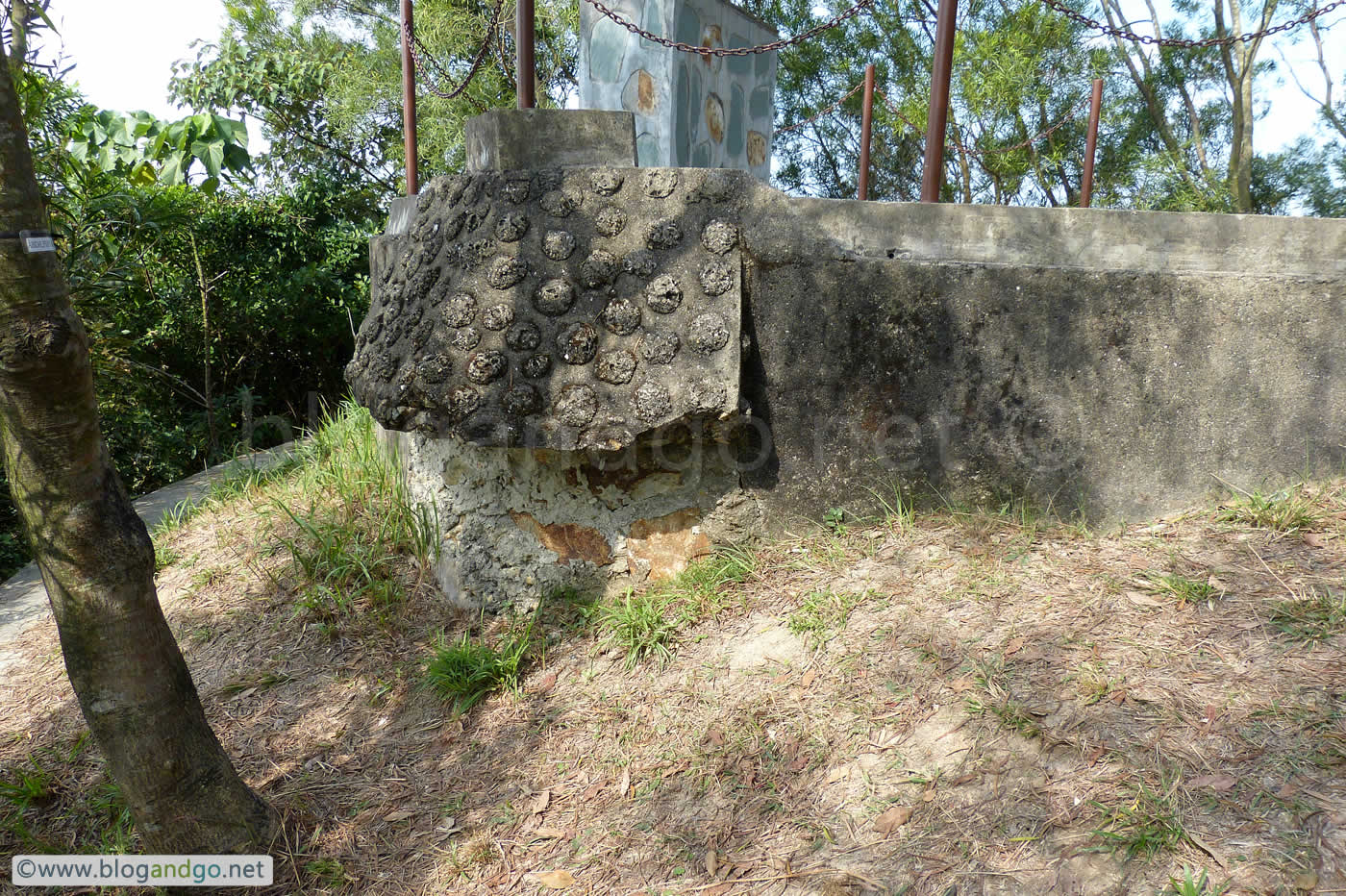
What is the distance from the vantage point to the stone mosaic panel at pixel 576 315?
270cm

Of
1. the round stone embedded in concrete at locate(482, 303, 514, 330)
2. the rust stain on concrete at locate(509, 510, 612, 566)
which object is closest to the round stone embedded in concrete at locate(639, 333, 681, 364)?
the round stone embedded in concrete at locate(482, 303, 514, 330)

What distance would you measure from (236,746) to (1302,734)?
9.51 ft

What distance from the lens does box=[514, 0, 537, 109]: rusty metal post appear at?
10.4 ft

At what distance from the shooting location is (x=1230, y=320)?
2.73 meters

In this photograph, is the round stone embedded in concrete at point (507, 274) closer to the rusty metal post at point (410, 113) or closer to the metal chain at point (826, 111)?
the rusty metal post at point (410, 113)

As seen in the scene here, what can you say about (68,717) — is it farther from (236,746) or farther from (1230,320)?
(1230,320)

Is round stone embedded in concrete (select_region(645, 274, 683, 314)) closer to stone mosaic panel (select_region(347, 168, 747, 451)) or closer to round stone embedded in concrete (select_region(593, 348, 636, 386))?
stone mosaic panel (select_region(347, 168, 747, 451))

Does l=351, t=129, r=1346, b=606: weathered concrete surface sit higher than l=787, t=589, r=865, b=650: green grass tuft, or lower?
higher

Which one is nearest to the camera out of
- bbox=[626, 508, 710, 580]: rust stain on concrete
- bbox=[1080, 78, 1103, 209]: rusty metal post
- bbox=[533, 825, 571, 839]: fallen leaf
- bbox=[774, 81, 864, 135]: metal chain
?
bbox=[533, 825, 571, 839]: fallen leaf

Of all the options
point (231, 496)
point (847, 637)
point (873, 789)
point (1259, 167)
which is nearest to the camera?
point (873, 789)

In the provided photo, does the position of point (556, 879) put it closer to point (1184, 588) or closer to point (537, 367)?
point (537, 367)

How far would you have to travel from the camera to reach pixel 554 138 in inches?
114

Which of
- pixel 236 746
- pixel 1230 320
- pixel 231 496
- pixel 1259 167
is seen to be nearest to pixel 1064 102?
pixel 1259 167

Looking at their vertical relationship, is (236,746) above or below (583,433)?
below
